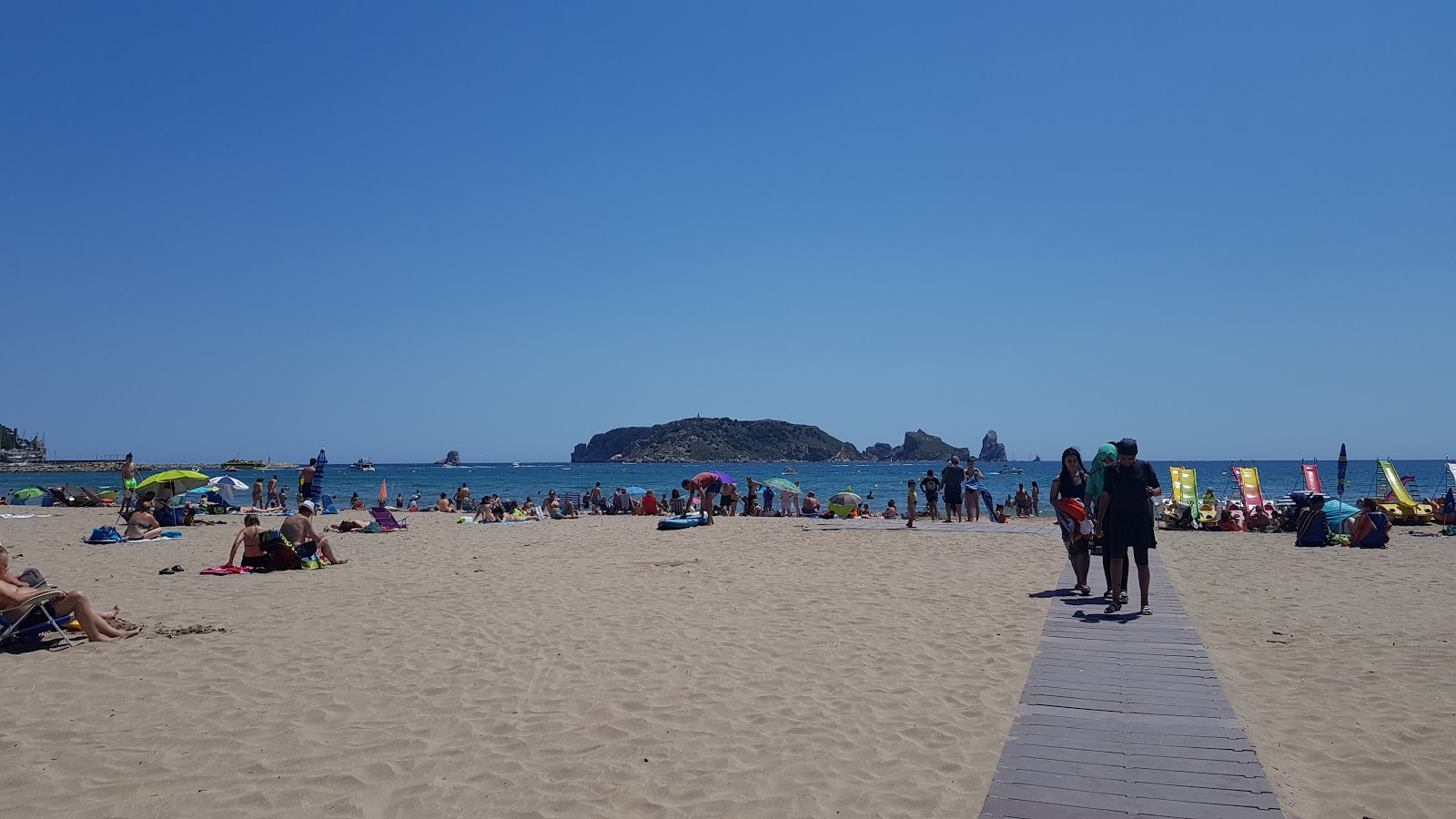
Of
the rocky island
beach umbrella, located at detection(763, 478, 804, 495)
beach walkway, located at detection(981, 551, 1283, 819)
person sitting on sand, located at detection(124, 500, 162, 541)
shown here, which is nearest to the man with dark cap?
beach walkway, located at detection(981, 551, 1283, 819)

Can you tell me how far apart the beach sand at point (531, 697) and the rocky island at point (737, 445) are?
13576 centimetres

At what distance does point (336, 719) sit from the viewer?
4734 mm

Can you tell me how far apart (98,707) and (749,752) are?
3925 mm

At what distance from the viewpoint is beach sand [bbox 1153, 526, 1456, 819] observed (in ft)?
12.5

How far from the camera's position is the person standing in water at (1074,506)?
333 inches

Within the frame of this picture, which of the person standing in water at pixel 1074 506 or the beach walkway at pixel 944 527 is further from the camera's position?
the beach walkway at pixel 944 527

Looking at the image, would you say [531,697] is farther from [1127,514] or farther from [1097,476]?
[1097,476]

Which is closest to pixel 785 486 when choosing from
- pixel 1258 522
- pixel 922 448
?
pixel 1258 522

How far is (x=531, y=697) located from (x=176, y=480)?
20.5 metres

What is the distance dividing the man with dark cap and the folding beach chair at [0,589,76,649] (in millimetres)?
8748

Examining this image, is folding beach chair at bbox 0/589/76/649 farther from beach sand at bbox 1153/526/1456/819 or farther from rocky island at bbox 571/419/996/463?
rocky island at bbox 571/419/996/463

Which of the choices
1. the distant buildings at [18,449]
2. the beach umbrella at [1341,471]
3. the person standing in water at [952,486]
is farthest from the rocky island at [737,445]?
the person standing in water at [952,486]

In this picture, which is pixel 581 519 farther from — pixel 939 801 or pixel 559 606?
pixel 939 801

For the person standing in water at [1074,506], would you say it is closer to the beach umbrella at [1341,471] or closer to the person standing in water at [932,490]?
the person standing in water at [932,490]
